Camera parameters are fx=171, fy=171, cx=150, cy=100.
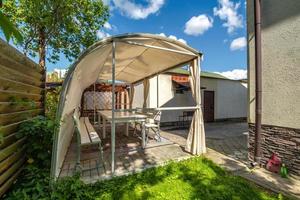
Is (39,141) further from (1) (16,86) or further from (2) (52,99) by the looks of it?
(2) (52,99)

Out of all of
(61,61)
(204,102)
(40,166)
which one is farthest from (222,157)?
(61,61)

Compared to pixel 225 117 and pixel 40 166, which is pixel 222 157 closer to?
pixel 40 166

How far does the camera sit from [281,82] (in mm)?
3670

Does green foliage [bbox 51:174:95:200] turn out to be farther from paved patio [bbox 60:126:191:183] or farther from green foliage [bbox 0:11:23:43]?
green foliage [bbox 0:11:23:43]

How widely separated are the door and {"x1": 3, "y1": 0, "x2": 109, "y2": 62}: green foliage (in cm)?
874

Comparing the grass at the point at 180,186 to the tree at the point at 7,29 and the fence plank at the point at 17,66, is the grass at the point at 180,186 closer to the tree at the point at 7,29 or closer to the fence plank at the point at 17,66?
the fence plank at the point at 17,66

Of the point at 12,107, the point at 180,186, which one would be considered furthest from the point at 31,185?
the point at 180,186

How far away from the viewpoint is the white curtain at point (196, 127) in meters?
4.77

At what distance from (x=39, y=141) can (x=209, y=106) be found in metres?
10.6

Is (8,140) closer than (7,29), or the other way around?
(7,29)

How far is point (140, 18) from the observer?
48.0 feet

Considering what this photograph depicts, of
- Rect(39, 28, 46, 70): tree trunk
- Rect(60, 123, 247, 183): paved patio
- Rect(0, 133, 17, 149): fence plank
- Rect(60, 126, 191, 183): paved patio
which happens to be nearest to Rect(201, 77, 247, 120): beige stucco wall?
Rect(60, 123, 247, 183): paved patio

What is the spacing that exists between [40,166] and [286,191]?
4.55 meters

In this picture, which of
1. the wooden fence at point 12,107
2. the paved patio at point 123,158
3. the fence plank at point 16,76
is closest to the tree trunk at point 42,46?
the paved patio at point 123,158
